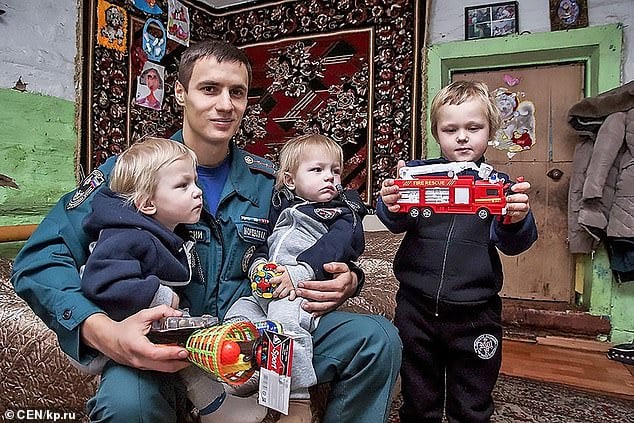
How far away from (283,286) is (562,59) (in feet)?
8.78

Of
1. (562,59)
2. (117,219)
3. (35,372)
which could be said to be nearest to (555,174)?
(562,59)

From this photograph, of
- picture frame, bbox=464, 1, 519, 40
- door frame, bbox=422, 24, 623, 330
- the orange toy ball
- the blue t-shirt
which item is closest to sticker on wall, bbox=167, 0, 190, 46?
door frame, bbox=422, 24, 623, 330

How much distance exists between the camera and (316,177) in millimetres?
1430

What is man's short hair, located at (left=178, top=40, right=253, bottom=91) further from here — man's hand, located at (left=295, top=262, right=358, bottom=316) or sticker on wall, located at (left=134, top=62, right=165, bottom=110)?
sticker on wall, located at (left=134, top=62, right=165, bottom=110)

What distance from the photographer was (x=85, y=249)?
3.95 feet

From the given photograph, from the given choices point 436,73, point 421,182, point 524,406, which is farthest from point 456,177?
point 436,73

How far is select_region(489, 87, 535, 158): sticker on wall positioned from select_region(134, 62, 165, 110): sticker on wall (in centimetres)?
217

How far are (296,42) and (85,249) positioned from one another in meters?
2.95

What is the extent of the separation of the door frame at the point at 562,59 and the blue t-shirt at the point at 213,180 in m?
2.18

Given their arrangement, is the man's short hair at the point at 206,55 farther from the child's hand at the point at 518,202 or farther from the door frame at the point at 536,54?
the door frame at the point at 536,54

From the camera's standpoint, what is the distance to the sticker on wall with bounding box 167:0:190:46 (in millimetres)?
3574

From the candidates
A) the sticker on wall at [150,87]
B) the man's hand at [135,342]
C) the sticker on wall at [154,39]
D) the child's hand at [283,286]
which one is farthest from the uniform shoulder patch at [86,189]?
the sticker on wall at [154,39]

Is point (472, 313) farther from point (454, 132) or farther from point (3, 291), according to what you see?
point (3, 291)

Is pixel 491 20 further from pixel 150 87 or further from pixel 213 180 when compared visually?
pixel 213 180
